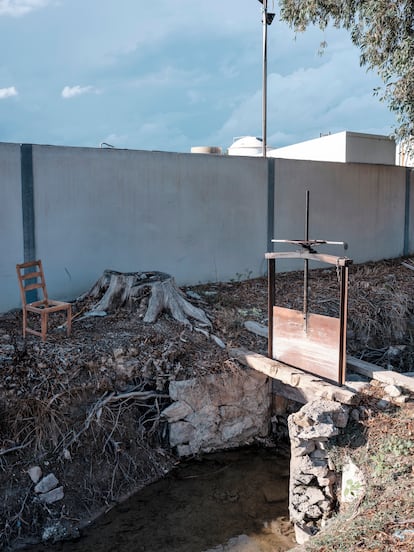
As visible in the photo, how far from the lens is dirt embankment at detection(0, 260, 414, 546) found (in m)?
4.81

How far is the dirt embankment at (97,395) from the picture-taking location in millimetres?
4812

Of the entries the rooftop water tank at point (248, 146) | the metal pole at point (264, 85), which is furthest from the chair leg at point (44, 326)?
the rooftop water tank at point (248, 146)

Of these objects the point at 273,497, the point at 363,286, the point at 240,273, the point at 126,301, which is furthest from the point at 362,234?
the point at 273,497

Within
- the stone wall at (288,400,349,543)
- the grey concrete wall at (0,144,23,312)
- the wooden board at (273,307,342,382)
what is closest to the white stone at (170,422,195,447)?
the wooden board at (273,307,342,382)

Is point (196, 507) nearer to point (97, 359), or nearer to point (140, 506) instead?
point (140, 506)

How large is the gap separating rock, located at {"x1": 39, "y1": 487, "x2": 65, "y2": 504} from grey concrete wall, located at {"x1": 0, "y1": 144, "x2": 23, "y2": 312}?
9.28 ft

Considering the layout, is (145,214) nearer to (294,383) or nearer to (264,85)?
(294,383)

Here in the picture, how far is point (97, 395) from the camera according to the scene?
5445 mm

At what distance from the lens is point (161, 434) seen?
5.71 metres

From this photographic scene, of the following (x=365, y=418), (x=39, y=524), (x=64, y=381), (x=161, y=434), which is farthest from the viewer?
(x=161, y=434)

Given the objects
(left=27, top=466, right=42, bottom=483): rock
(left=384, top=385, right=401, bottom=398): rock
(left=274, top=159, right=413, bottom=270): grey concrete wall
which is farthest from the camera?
(left=274, top=159, right=413, bottom=270): grey concrete wall

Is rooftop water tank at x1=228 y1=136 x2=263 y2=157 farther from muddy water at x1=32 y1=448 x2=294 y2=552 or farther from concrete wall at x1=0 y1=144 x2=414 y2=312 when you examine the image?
muddy water at x1=32 y1=448 x2=294 y2=552

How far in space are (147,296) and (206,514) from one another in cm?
280

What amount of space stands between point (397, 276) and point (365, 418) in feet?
17.3
